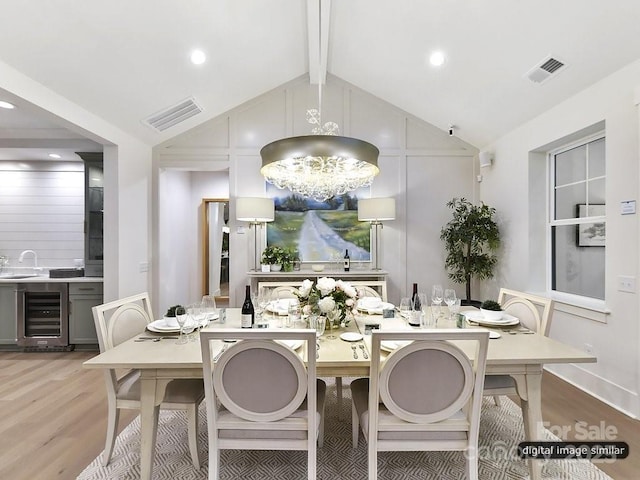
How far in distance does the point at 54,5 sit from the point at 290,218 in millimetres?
2988

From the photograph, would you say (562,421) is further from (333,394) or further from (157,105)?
(157,105)

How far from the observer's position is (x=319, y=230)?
14.8 ft

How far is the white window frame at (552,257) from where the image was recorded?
110 inches

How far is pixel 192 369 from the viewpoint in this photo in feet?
5.04

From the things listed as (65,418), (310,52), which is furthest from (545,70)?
(65,418)

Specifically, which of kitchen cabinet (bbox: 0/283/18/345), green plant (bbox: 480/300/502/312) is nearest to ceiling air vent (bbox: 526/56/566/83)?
green plant (bbox: 480/300/502/312)

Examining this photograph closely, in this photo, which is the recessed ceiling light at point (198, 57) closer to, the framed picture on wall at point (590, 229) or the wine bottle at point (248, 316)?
the wine bottle at point (248, 316)

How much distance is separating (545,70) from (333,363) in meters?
3.13

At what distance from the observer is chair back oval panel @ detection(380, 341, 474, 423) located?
1373 millimetres

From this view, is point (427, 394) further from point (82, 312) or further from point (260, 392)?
point (82, 312)

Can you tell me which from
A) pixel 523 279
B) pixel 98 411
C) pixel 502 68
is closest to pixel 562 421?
pixel 523 279

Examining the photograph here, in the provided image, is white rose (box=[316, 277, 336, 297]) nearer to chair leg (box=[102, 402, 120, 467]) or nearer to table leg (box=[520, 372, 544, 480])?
table leg (box=[520, 372, 544, 480])

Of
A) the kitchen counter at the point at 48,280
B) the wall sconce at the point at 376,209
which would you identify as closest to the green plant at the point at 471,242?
Result: the wall sconce at the point at 376,209

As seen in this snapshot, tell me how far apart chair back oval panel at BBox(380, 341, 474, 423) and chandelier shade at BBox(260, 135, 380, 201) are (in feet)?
4.33
